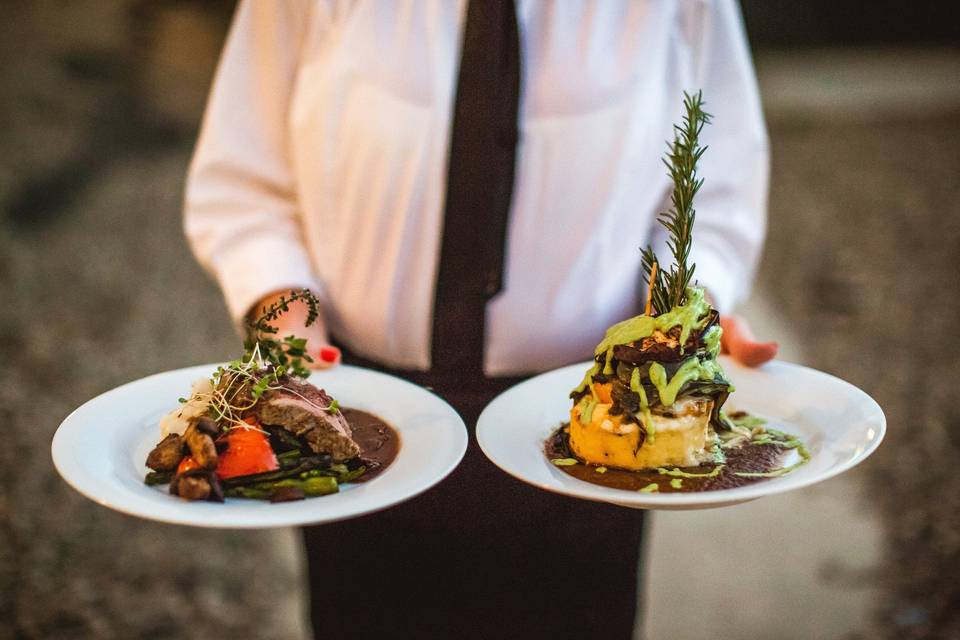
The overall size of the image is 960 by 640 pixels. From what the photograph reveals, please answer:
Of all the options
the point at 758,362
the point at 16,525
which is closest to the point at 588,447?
the point at 758,362

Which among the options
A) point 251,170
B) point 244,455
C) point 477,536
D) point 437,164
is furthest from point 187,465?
point 251,170

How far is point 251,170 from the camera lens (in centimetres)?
217

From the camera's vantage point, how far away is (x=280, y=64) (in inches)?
82.4

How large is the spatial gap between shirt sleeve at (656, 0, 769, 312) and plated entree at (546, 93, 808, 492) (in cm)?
63

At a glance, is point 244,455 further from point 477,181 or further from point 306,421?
point 477,181

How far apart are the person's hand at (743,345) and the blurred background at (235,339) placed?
1011mm

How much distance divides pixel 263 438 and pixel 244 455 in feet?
0.13

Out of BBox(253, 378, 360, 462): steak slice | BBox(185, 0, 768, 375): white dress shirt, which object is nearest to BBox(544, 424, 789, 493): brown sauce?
BBox(253, 378, 360, 462): steak slice

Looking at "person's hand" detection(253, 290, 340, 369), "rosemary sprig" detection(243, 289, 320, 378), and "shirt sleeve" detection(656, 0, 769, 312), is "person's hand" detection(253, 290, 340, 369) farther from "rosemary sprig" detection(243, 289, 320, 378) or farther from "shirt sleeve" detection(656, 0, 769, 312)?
"shirt sleeve" detection(656, 0, 769, 312)

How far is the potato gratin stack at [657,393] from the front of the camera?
1422 millimetres

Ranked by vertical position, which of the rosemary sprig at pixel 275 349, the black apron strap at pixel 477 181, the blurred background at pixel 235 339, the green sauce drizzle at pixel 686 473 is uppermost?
the black apron strap at pixel 477 181

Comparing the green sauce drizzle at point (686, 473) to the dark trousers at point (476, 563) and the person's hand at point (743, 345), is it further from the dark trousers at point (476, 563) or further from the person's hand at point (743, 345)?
the person's hand at point (743, 345)

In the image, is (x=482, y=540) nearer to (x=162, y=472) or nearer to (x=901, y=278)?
(x=162, y=472)

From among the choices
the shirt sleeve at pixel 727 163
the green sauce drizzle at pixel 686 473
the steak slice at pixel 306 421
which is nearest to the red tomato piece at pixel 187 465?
the steak slice at pixel 306 421
